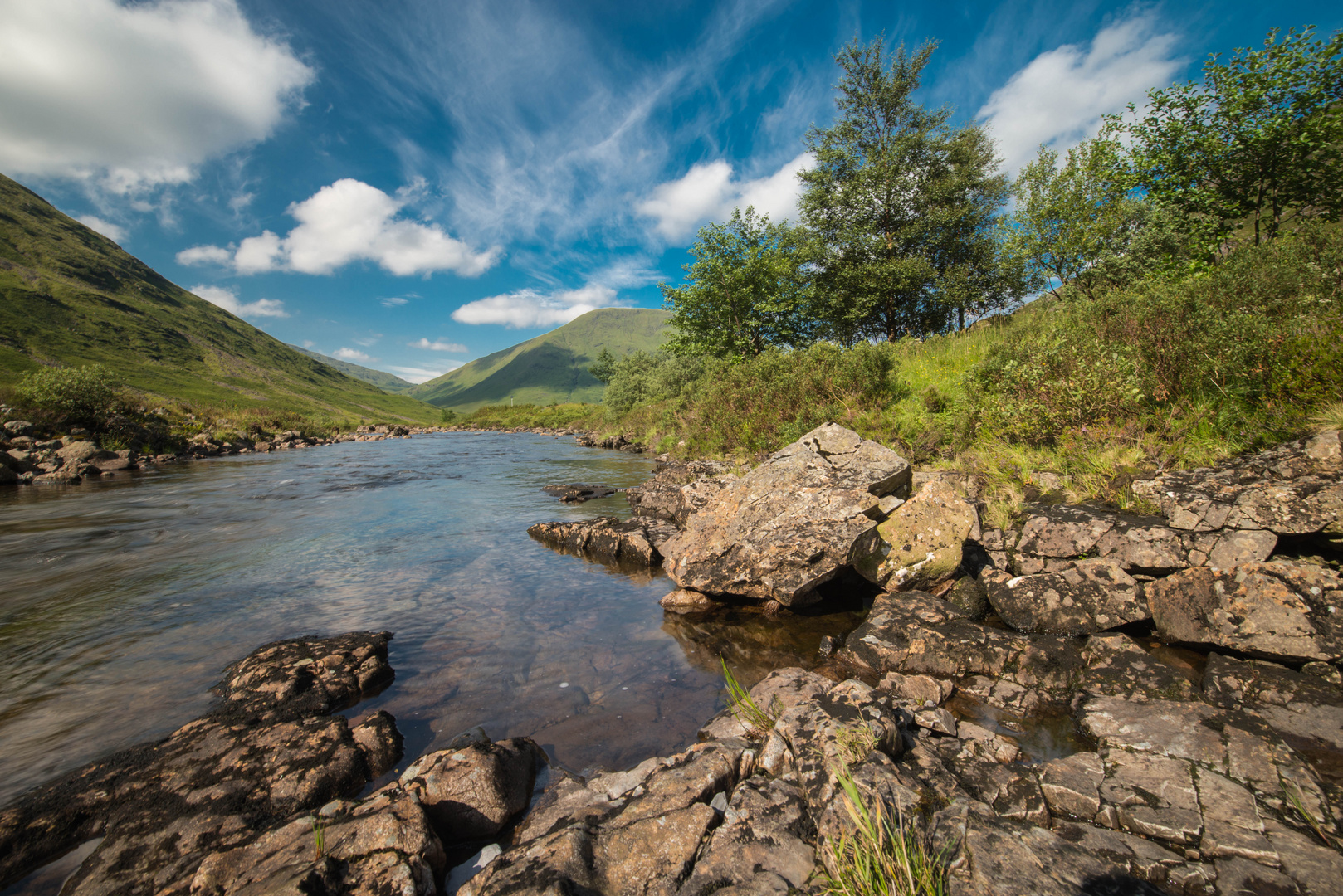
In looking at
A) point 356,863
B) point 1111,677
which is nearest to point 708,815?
point 356,863

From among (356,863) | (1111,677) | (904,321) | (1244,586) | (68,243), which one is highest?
(68,243)

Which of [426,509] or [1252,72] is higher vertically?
[1252,72]

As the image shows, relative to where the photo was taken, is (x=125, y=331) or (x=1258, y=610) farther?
(x=125, y=331)

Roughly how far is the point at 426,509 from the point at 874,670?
15.8 metres

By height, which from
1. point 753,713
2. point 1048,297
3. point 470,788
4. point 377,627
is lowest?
point 377,627

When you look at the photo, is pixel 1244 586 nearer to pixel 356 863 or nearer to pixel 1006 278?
pixel 356 863

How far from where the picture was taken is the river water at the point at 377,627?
5258mm

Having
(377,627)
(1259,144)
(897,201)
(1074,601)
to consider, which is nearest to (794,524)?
(1074,601)

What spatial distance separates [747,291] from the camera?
2767 centimetres

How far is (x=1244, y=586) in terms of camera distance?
17.1 feet

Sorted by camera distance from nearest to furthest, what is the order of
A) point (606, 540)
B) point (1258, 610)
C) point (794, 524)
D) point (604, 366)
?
point (1258, 610) < point (794, 524) < point (606, 540) < point (604, 366)

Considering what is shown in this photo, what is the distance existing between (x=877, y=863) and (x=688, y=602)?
18.8 ft

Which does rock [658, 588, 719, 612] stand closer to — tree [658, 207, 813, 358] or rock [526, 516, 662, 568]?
rock [526, 516, 662, 568]

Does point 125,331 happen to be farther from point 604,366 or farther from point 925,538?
point 925,538
